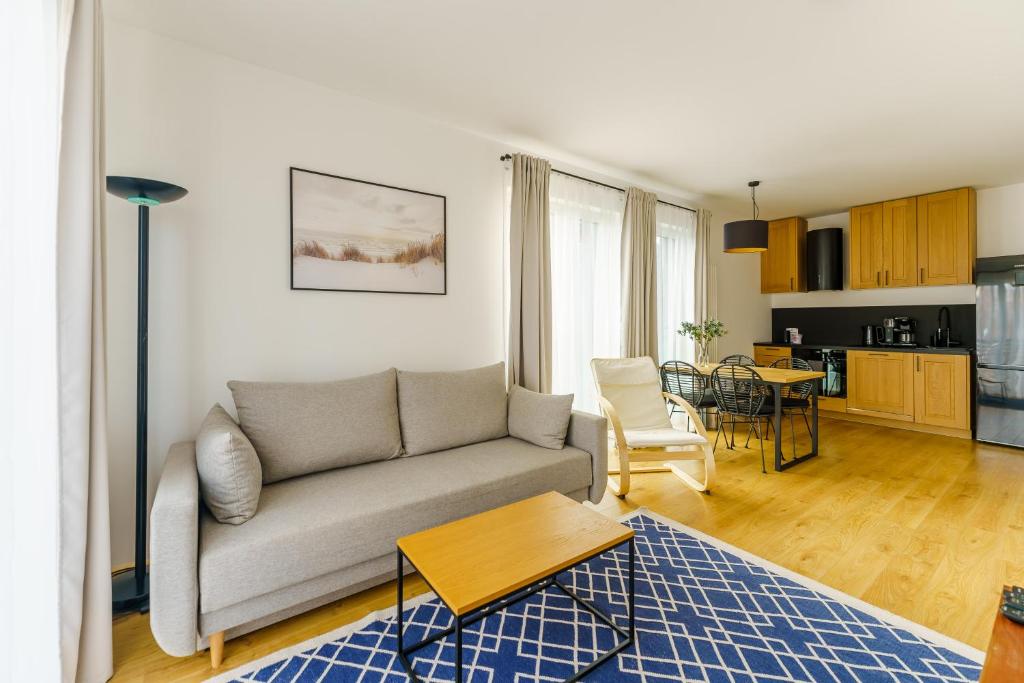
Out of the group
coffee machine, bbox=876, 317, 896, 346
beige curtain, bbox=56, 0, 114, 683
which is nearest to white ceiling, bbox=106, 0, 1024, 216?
beige curtain, bbox=56, 0, 114, 683

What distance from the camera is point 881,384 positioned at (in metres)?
5.27

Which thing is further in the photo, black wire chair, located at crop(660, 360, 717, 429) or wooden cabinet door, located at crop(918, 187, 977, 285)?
wooden cabinet door, located at crop(918, 187, 977, 285)

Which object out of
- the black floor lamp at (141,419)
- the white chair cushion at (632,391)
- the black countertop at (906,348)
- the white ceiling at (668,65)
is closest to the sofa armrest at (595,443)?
the white chair cushion at (632,391)

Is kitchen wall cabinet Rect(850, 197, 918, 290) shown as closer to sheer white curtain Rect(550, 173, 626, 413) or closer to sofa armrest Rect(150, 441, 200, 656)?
sheer white curtain Rect(550, 173, 626, 413)

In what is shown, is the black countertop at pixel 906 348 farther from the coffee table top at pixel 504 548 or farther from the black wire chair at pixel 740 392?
the coffee table top at pixel 504 548

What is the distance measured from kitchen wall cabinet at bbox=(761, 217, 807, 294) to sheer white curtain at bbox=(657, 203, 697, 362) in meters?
1.86

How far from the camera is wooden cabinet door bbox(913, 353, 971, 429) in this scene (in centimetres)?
469

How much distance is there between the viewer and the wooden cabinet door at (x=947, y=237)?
15.6 feet

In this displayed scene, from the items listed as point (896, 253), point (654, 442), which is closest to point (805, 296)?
point (896, 253)

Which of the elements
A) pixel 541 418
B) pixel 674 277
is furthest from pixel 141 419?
pixel 674 277

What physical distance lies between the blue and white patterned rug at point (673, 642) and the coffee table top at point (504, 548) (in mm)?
411

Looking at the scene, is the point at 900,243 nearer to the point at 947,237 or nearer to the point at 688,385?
the point at 947,237

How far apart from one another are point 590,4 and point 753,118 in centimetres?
174

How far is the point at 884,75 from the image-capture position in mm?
2617
